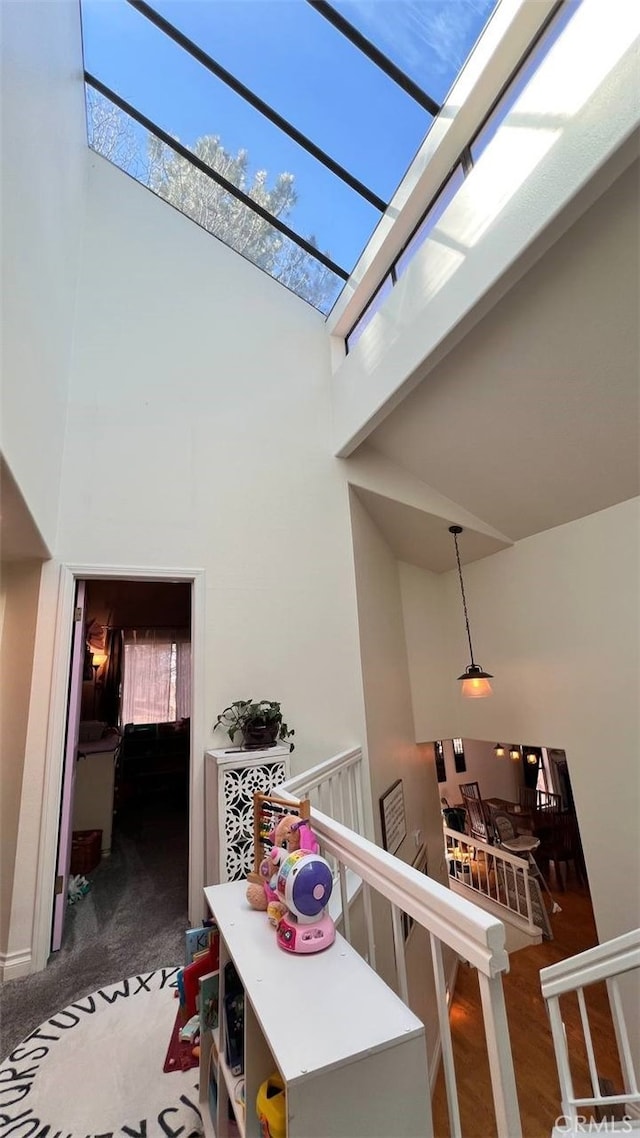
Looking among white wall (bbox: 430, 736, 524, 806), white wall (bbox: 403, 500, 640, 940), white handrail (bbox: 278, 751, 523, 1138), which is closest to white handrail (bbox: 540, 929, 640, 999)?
white handrail (bbox: 278, 751, 523, 1138)

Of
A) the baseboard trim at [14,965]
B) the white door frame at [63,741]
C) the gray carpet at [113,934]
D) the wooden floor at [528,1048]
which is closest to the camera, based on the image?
the gray carpet at [113,934]

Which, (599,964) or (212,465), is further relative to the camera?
(212,465)

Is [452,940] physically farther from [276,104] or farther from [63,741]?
[276,104]

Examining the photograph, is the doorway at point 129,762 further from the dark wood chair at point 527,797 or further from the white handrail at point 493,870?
the dark wood chair at point 527,797

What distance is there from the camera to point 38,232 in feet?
7.27

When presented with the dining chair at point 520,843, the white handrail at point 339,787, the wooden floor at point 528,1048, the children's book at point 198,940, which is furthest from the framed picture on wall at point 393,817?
the dining chair at point 520,843

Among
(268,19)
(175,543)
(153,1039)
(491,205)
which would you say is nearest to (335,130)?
(268,19)

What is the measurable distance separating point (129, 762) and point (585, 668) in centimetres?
538

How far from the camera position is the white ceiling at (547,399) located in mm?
2316

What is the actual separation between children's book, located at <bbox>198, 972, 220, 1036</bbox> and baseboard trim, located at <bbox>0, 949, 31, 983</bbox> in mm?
1457

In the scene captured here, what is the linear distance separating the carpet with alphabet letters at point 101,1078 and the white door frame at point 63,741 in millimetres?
522

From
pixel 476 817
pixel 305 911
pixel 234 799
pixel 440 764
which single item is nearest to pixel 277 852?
pixel 305 911

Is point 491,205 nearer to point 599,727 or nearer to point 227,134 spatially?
point 227,134

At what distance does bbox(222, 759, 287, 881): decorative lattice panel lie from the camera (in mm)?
2483
